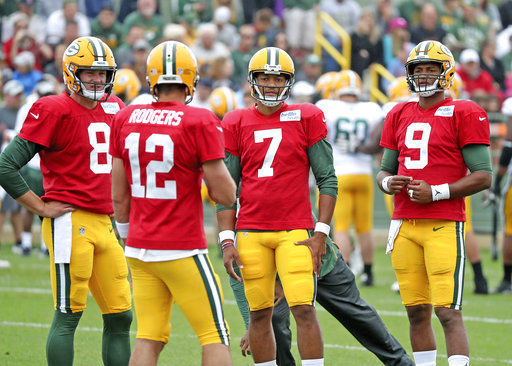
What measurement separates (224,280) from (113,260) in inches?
217

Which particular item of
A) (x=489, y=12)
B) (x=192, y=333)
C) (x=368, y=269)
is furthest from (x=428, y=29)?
(x=192, y=333)

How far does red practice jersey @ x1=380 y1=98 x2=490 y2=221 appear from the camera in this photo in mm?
5488

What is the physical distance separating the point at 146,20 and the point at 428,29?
549 centimetres

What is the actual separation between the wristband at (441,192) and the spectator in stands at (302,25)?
39.7 ft

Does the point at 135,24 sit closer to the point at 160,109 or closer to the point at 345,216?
the point at 345,216

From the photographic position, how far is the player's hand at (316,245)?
17.5 feet

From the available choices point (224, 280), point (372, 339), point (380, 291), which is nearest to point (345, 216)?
point (380, 291)

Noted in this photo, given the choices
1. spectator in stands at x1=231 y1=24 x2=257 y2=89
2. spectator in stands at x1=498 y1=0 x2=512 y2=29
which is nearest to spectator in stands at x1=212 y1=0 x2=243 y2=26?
spectator in stands at x1=231 y1=24 x2=257 y2=89

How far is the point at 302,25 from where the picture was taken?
57.0 feet

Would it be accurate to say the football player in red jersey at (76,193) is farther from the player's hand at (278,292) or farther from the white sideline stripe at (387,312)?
the white sideline stripe at (387,312)

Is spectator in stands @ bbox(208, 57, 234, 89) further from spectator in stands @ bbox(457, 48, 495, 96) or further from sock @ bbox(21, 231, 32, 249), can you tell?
sock @ bbox(21, 231, 32, 249)

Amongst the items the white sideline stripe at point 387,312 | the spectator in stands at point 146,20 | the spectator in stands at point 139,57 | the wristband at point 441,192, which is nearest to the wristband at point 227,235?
the wristband at point 441,192

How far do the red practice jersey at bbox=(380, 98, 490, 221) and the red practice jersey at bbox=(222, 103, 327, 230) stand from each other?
25.1 inches

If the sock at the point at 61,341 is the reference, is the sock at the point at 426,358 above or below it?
below
